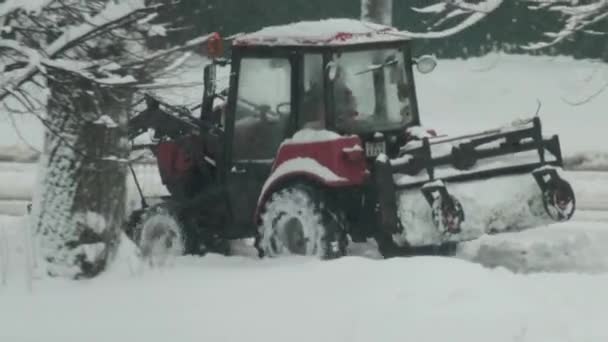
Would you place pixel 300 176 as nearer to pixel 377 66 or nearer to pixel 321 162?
pixel 321 162

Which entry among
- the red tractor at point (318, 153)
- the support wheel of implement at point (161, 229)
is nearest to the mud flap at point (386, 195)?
the red tractor at point (318, 153)

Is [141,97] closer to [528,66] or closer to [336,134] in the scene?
[336,134]

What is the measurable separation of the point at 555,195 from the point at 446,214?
1012 mm

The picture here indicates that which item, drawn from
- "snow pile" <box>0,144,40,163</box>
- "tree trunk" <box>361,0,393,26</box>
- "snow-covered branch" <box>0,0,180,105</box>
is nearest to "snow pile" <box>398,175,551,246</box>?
"snow-covered branch" <box>0,0,180,105</box>

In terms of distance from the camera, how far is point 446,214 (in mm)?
10859

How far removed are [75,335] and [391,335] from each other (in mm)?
1960

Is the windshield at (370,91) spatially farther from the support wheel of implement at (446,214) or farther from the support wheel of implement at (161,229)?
the support wheel of implement at (161,229)

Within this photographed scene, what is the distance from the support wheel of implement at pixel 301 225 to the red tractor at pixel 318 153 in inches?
0.4

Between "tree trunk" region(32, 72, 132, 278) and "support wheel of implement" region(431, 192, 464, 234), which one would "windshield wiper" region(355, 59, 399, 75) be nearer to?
"support wheel of implement" region(431, 192, 464, 234)

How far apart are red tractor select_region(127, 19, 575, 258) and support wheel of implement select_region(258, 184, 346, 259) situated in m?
0.01

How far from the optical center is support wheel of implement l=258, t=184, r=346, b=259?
11.2 meters

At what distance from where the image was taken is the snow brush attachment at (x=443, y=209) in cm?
1085

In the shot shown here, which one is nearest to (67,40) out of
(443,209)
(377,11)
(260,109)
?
(443,209)

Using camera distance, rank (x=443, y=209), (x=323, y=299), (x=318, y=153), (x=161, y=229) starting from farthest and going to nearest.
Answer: (x=161, y=229), (x=318, y=153), (x=443, y=209), (x=323, y=299)
